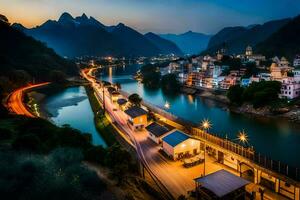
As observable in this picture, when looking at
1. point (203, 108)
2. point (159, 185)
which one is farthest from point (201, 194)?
point (203, 108)

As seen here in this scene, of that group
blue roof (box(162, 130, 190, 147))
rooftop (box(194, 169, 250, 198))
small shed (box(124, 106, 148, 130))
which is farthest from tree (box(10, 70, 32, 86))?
rooftop (box(194, 169, 250, 198))

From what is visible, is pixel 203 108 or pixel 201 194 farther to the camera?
pixel 203 108

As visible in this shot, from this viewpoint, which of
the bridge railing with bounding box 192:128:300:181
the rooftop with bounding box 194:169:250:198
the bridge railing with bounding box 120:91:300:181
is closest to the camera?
the rooftop with bounding box 194:169:250:198

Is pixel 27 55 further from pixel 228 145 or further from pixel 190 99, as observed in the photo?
pixel 228 145

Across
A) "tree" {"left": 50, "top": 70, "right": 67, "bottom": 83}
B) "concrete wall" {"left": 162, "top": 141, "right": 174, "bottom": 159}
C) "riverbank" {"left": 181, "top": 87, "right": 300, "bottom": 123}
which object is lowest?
"riverbank" {"left": 181, "top": 87, "right": 300, "bottom": 123}

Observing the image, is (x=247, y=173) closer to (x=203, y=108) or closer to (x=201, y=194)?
(x=201, y=194)

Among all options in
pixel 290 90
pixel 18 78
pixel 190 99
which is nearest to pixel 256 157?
pixel 290 90

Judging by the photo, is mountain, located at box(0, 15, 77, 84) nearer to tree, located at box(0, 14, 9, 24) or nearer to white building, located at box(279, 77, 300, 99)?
tree, located at box(0, 14, 9, 24)
